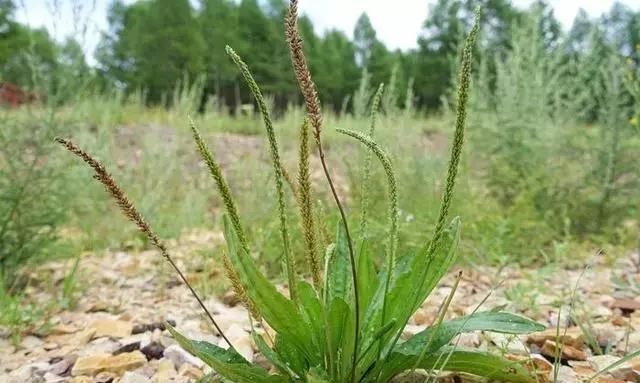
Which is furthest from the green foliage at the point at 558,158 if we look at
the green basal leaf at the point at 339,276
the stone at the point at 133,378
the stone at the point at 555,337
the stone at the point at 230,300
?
the stone at the point at 133,378

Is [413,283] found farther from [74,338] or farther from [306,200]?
[74,338]

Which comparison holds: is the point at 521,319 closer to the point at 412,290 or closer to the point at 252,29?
the point at 412,290

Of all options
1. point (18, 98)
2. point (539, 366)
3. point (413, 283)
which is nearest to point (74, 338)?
point (413, 283)

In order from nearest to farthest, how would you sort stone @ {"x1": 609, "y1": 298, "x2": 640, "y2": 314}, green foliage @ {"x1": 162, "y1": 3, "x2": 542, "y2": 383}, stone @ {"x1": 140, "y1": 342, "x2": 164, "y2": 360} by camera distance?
green foliage @ {"x1": 162, "y1": 3, "x2": 542, "y2": 383} < stone @ {"x1": 140, "y1": 342, "x2": 164, "y2": 360} < stone @ {"x1": 609, "y1": 298, "x2": 640, "y2": 314}

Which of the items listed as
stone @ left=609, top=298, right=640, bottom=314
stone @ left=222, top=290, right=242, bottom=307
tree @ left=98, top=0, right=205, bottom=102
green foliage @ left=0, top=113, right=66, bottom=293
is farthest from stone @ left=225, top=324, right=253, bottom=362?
tree @ left=98, top=0, right=205, bottom=102

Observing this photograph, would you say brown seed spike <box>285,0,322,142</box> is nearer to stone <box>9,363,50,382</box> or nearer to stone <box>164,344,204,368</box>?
stone <box>164,344,204,368</box>

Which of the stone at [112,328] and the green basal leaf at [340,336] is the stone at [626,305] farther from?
the stone at [112,328]

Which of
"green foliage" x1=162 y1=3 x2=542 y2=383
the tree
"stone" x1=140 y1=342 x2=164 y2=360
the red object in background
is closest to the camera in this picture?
"green foliage" x1=162 y1=3 x2=542 y2=383
